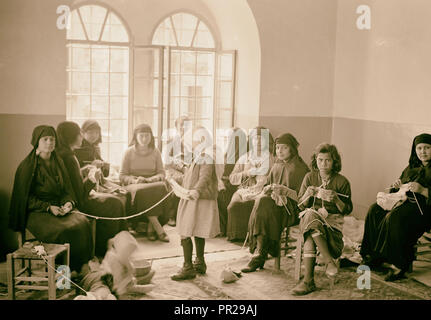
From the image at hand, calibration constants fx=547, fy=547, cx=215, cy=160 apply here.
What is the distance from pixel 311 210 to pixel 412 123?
5.89ft

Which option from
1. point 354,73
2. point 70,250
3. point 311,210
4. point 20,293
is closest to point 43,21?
point 70,250

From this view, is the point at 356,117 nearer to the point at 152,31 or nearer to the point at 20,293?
the point at 152,31

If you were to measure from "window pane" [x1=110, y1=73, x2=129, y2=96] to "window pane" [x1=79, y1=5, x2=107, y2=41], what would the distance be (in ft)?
2.01

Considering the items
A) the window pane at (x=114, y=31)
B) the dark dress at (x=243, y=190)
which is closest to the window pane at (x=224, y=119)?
the dark dress at (x=243, y=190)

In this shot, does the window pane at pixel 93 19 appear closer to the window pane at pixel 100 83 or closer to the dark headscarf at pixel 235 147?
the window pane at pixel 100 83

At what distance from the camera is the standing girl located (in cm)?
438

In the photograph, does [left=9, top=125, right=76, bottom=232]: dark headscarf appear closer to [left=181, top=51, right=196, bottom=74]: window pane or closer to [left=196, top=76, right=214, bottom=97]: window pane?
[left=181, top=51, right=196, bottom=74]: window pane

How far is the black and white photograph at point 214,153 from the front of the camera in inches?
167

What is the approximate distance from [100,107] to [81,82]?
0.33 meters

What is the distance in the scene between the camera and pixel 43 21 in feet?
15.6

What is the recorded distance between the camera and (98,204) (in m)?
4.85

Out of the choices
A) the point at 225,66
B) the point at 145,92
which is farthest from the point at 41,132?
the point at 225,66

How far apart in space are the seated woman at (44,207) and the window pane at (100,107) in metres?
1.54

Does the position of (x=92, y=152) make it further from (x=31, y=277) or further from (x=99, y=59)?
(x=31, y=277)
